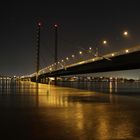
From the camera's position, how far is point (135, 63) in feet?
205

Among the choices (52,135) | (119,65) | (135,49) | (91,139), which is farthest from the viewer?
(119,65)

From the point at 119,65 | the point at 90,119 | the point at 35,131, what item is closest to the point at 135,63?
the point at 119,65

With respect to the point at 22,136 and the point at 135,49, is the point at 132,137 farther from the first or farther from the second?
the point at 135,49

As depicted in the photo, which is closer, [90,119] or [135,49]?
[90,119]

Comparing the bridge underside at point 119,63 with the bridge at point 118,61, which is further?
the bridge underside at point 119,63

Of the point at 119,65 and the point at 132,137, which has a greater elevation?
the point at 119,65

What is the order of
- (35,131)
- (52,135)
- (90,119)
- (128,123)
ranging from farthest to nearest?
(90,119)
(128,123)
(35,131)
(52,135)

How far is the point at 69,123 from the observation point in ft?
57.7

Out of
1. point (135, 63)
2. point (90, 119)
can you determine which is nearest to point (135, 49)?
point (135, 63)

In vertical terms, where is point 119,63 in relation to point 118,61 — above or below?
below

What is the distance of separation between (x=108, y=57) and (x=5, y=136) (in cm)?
6018

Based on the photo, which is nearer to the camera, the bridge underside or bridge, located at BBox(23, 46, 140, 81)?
bridge, located at BBox(23, 46, 140, 81)

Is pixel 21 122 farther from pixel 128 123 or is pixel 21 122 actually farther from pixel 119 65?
pixel 119 65

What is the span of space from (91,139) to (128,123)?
4.53 meters
